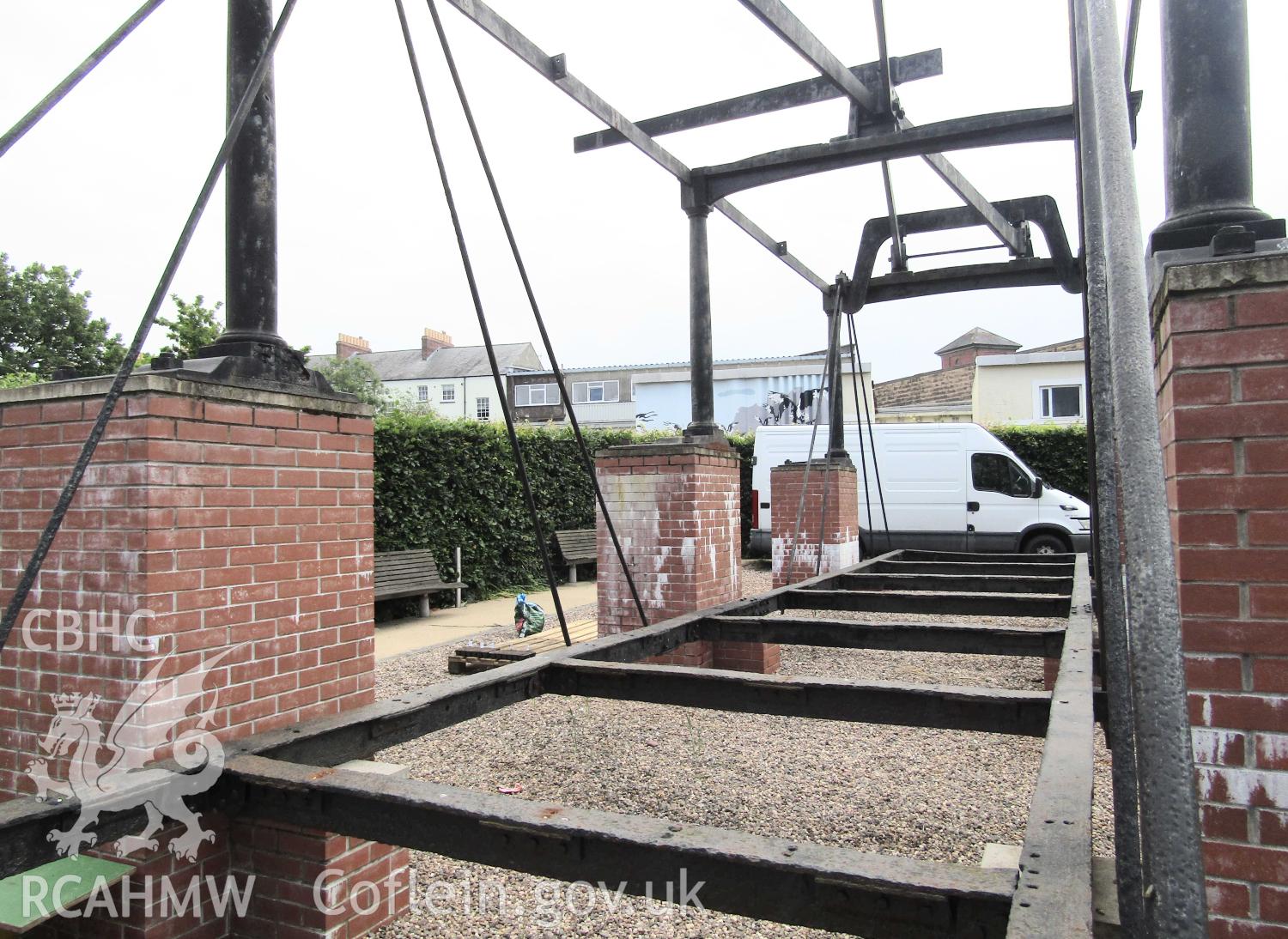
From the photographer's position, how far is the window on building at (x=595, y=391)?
1683 inches

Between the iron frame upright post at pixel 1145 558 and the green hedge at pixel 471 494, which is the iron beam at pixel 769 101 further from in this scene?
the green hedge at pixel 471 494

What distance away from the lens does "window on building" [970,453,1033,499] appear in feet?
44.4

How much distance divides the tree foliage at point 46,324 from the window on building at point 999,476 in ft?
108

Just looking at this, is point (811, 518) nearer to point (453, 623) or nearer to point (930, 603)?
point (930, 603)

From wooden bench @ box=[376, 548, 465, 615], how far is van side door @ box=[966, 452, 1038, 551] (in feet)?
26.4

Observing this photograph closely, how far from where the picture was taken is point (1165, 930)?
2.70 feet

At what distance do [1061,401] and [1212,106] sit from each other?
23.3m

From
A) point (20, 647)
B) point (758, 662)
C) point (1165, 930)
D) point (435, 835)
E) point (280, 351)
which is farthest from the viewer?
point (758, 662)

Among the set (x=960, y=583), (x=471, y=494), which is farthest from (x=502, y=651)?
(x=471, y=494)

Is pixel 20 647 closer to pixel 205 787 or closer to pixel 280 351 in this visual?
pixel 205 787

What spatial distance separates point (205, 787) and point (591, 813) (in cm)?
109

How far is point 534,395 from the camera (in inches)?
1672

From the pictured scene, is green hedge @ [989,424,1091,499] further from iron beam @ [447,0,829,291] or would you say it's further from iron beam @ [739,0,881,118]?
iron beam @ [739,0,881,118]

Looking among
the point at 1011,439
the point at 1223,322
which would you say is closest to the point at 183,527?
the point at 1223,322
